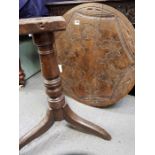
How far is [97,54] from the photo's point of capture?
134 centimetres

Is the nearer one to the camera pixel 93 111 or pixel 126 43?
pixel 126 43

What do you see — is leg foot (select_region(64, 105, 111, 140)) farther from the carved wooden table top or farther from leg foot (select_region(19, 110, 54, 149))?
the carved wooden table top

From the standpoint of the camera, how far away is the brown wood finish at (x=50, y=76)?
851mm

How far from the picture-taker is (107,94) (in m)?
1.38

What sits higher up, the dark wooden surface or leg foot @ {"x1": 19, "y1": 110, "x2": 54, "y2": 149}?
the dark wooden surface

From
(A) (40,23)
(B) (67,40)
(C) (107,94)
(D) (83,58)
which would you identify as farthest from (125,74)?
(A) (40,23)

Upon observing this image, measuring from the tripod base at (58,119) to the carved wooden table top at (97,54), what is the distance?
279 millimetres

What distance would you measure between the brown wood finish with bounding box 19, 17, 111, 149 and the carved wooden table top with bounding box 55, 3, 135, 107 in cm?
31

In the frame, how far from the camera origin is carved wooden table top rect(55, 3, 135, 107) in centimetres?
127

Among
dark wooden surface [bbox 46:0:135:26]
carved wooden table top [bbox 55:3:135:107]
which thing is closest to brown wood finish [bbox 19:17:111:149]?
carved wooden table top [bbox 55:3:135:107]

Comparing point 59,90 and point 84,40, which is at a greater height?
point 84,40
